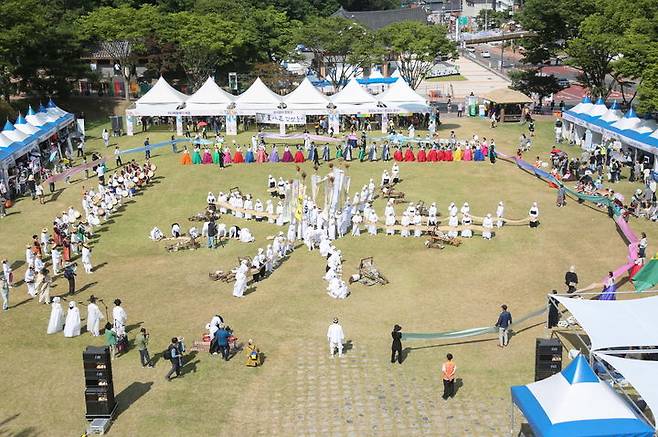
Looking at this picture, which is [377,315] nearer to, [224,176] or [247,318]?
[247,318]

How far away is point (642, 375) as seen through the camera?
1370cm

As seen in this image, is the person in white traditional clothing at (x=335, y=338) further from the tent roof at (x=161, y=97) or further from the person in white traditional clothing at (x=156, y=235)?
the tent roof at (x=161, y=97)

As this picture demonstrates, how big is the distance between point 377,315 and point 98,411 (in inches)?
337

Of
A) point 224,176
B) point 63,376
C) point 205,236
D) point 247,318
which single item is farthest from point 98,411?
point 224,176

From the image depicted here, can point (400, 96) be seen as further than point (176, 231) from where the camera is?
Yes

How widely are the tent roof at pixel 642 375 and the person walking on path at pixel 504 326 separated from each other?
4070 millimetres

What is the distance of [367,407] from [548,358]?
4284 mm

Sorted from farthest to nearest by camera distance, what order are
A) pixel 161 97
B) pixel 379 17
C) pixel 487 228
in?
→ 1. pixel 379 17
2. pixel 161 97
3. pixel 487 228

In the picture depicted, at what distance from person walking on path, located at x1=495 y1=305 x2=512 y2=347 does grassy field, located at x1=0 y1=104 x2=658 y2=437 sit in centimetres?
39

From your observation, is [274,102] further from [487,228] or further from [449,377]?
[449,377]

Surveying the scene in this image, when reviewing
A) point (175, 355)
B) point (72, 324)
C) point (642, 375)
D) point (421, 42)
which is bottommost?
point (72, 324)

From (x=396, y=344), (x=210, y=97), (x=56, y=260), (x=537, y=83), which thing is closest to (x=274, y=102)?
(x=210, y=97)

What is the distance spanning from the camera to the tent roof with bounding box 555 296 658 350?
50.3 ft

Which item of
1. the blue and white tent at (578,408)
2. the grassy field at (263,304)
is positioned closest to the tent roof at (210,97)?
the grassy field at (263,304)
